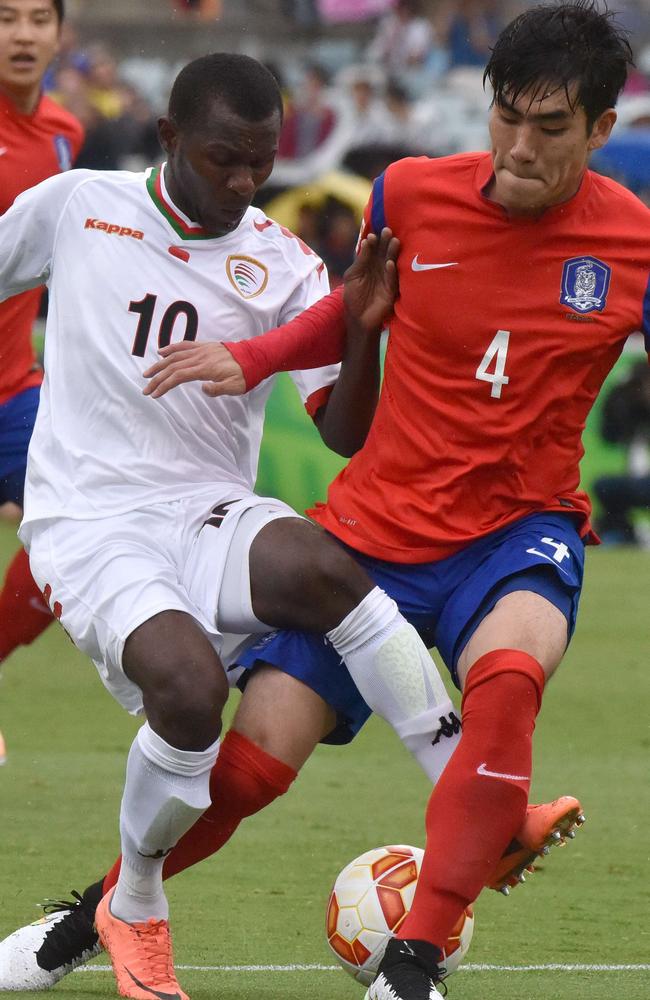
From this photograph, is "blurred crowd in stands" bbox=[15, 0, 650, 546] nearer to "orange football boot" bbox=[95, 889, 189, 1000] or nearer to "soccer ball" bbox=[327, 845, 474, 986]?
"soccer ball" bbox=[327, 845, 474, 986]

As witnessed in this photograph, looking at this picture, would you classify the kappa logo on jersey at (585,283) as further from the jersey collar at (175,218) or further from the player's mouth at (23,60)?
the player's mouth at (23,60)

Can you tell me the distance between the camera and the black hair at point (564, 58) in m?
4.06

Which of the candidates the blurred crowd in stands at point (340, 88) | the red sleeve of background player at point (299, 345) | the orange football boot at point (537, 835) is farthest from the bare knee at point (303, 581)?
the blurred crowd in stands at point (340, 88)

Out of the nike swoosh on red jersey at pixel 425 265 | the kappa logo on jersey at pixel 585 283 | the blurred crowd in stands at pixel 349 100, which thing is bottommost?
the blurred crowd in stands at pixel 349 100

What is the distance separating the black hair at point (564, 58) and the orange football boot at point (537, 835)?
5.33 feet

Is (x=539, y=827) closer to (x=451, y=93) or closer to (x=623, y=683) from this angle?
(x=623, y=683)

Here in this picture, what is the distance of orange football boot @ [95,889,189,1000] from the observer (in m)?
4.19

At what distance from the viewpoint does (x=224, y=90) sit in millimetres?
4457

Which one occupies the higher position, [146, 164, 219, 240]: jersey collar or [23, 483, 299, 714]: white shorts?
[146, 164, 219, 240]: jersey collar

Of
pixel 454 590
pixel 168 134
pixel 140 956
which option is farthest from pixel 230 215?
pixel 140 956

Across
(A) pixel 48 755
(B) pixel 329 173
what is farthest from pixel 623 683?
(B) pixel 329 173

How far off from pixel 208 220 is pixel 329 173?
14.5 meters

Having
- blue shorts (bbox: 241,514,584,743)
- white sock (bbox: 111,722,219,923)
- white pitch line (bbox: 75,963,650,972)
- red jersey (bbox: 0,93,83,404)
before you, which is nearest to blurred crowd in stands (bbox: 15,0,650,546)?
red jersey (bbox: 0,93,83,404)

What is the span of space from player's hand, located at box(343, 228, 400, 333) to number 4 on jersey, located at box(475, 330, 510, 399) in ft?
1.17
